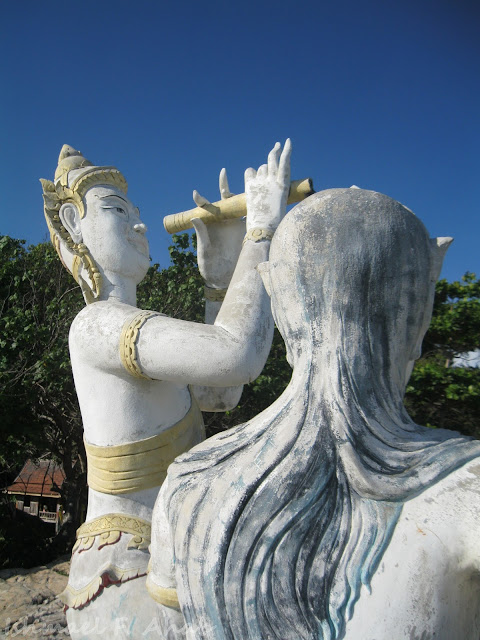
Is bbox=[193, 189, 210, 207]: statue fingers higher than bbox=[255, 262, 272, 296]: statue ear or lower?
higher

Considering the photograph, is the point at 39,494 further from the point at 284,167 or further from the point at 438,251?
the point at 438,251

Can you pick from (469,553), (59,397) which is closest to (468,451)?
(469,553)

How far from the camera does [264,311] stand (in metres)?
2.21

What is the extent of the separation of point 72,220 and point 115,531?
1.39 m

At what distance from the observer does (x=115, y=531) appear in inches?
84.1

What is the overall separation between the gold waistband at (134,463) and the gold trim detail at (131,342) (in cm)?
29

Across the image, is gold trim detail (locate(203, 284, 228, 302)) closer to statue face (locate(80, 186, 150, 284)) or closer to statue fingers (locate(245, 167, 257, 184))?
statue face (locate(80, 186, 150, 284))

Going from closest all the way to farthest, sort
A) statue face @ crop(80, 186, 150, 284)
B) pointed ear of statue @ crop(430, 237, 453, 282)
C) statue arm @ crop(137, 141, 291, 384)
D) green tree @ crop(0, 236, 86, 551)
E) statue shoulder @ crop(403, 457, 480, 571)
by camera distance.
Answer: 1. statue shoulder @ crop(403, 457, 480, 571)
2. pointed ear of statue @ crop(430, 237, 453, 282)
3. statue arm @ crop(137, 141, 291, 384)
4. statue face @ crop(80, 186, 150, 284)
5. green tree @ crop(0, 236, 86, 551)

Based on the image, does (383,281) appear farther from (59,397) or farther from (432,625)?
(59,397)

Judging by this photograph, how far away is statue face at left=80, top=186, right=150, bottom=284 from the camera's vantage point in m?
2.62

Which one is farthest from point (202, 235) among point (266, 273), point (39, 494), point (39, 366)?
point (39, 494)

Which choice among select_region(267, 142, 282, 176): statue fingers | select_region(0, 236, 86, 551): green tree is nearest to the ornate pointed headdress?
select_region(267, 142, 282, 176): statue fingers

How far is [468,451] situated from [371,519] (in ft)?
0.78

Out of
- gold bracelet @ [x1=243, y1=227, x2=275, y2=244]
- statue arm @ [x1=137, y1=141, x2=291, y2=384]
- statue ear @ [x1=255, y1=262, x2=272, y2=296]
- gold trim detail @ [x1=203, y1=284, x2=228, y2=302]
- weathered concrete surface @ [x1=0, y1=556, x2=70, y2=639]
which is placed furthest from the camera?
weathered concrete surface @ [x1=0, y1=556, x2=70, y2=639]
